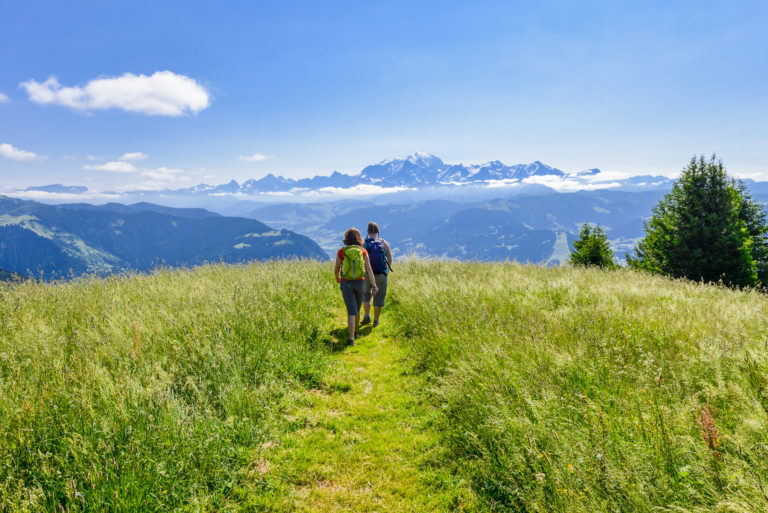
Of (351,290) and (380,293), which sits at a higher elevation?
(351,290)

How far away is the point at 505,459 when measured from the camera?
3.38 m

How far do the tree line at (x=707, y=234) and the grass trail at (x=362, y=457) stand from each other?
67.6 ft

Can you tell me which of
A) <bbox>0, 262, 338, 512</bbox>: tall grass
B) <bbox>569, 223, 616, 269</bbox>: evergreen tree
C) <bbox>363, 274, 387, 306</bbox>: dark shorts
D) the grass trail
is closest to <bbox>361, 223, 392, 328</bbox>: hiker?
<bbox>363, 274, 387, 306</bbox>: dark shorts

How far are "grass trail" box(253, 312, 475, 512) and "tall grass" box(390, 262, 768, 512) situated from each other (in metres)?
0.39

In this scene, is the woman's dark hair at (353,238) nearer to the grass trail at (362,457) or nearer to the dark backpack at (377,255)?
the dark backpack at (377,255)

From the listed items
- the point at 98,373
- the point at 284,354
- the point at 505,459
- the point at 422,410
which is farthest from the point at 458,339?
the point at 98,373

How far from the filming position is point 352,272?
796 cm

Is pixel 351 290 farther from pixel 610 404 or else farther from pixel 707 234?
pixel 707 234

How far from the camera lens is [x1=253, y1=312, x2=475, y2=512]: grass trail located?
11.1 ft

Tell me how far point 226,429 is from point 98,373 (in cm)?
149

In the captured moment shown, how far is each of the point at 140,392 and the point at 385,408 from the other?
3.17 meters

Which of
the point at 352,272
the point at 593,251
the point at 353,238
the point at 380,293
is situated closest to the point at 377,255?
the point at 380,293

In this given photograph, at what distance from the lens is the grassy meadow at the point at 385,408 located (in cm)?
274

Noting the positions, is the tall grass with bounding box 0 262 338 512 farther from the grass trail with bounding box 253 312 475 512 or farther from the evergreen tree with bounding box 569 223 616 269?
the evergreen tree with bounding box 569 223 616 269
